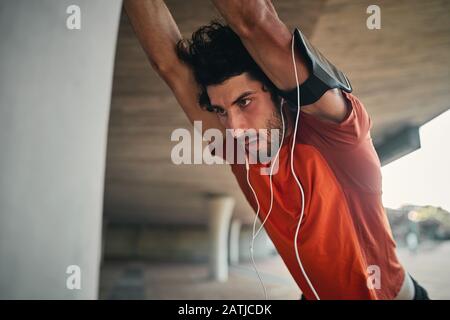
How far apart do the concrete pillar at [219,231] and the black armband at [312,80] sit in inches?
287

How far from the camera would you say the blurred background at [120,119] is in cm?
189

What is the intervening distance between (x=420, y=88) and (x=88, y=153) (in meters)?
3.10

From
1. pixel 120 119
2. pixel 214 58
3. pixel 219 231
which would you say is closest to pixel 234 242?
pixel 219 231

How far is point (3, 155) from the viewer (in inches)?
73.4

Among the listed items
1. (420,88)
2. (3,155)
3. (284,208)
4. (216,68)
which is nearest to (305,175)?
(284,208)

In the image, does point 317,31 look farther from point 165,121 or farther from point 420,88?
point 165,121

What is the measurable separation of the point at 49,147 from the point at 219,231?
987cm

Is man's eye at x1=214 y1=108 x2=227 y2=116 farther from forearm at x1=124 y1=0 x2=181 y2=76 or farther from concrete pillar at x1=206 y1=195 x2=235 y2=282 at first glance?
concrete pillar at x1=206 y1=195 x2=235 y2=282

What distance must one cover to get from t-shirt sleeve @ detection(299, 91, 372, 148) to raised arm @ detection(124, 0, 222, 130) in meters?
0.76

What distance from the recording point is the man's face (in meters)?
3.23

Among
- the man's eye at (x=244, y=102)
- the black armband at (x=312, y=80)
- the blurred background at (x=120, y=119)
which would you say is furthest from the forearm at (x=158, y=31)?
the black armband at (x=312, y=80)

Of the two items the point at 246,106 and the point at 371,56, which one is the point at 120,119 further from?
the point at 371,56

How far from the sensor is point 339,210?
3.14 m

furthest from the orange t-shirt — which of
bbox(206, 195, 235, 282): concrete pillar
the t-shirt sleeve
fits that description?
bbox(206, 195, 235, 282): concrete pillar
